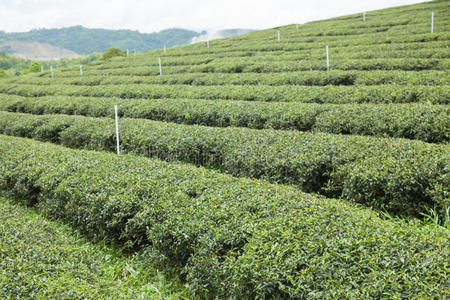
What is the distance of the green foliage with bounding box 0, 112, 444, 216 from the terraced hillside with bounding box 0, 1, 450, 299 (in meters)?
0.03

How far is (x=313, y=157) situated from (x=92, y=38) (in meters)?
203

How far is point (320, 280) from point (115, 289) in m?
2.13

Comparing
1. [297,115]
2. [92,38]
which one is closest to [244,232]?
[297,115]

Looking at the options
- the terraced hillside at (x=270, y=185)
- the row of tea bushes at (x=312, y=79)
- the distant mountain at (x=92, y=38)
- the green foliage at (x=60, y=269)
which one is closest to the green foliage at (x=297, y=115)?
the terraced hillside at (x=270, y=185)

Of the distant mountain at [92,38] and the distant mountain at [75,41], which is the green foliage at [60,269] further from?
the distant mountain at [92,38]

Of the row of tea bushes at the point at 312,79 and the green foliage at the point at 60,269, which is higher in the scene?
the row of tea bushes at the point at 312,79

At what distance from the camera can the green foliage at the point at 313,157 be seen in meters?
5.07

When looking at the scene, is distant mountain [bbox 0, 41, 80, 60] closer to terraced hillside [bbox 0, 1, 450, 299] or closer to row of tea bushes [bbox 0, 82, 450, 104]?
row of tea bushes [bbox 0, 82, 450, 104]

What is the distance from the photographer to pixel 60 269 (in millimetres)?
3713

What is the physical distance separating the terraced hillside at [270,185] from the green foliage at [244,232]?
2cm

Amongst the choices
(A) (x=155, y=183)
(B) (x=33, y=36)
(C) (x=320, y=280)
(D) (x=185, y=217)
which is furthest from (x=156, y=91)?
(B) (x=33, y=36)

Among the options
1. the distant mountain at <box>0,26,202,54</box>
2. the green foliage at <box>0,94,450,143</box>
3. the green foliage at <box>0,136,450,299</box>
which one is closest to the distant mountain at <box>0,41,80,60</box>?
the distant mountain at <box>0,26,202,54</box>

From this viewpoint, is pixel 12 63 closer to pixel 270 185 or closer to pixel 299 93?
pixel 299 93

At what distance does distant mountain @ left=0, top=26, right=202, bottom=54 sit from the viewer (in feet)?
578
